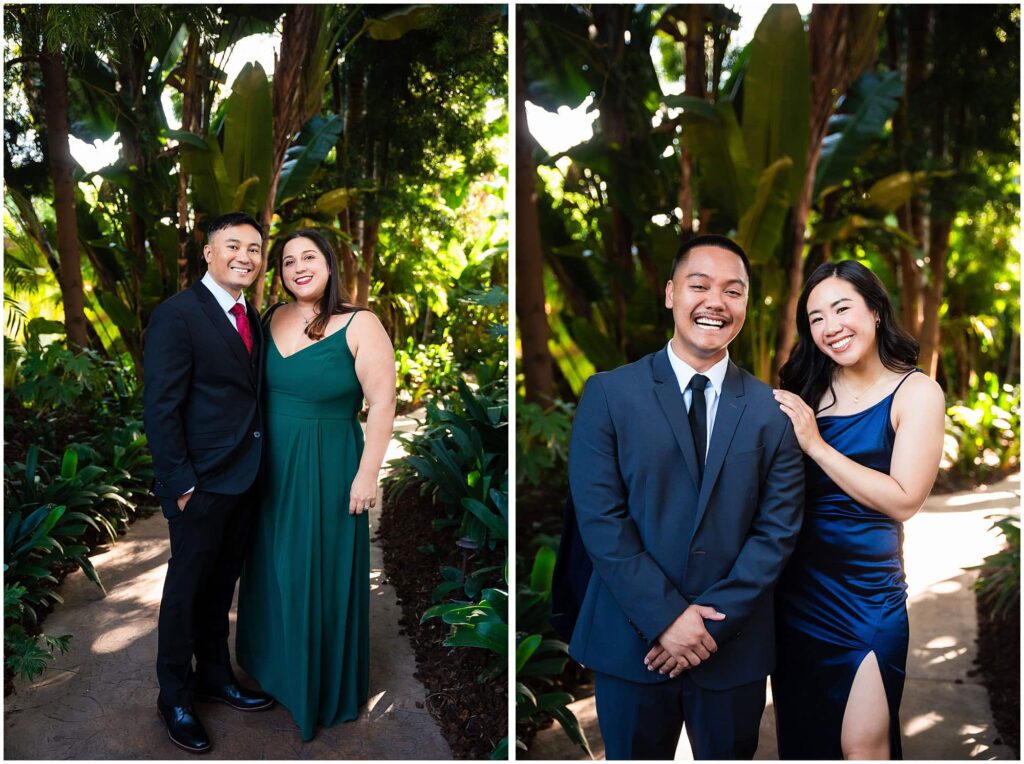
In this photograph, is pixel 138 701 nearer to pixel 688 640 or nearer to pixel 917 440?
pixel 688 640

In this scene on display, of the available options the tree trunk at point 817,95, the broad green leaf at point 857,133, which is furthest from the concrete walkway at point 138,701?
the broad green leaf at point 857,133

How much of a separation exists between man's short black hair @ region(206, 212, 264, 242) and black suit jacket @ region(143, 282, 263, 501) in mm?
176

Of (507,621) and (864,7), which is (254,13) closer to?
(507,621)

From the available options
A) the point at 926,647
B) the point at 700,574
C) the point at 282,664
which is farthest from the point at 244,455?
the point at 926,647

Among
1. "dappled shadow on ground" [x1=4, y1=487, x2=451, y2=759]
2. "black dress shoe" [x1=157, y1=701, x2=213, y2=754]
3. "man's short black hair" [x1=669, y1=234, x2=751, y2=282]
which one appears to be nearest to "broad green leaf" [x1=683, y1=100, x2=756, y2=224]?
"man's short black hair" [x1=669, y1=234, x2=751, y2=282]

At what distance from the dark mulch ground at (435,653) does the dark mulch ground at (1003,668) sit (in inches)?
59.4

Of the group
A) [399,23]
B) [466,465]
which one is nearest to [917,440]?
[466,465]

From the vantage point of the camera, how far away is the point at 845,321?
175 centimetres

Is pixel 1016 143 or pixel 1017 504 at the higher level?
pixel 1016 143

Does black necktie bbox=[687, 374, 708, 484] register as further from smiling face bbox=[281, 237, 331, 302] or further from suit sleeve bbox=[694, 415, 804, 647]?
smiling face bbox=[281, 237, 331, 302]

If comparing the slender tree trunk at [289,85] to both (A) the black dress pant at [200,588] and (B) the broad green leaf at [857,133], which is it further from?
(B) the broad green leaf at [857,133]

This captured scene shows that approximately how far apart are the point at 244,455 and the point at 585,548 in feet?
2.82

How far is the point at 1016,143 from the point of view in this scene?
297 cm

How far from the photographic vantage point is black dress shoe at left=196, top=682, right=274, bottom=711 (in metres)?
2.06
